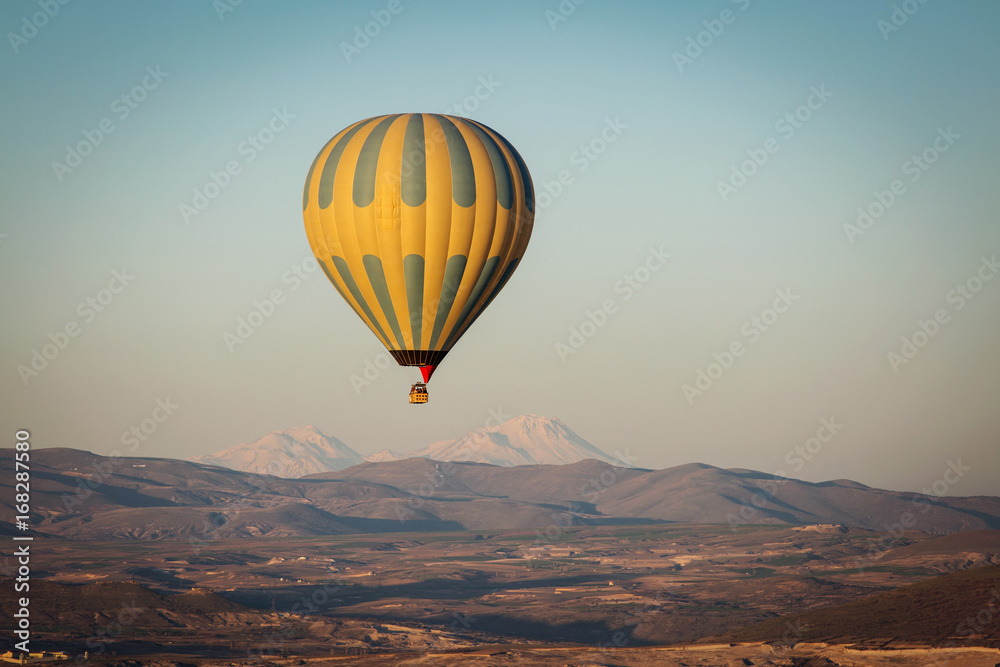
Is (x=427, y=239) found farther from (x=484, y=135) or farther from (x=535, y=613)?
(x=535, y=613)

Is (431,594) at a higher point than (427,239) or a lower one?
lower

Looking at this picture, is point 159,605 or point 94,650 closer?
point 94,650

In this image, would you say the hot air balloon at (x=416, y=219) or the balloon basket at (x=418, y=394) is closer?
the balloon basket at (x=418, y=394)

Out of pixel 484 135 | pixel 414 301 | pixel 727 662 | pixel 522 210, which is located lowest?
pixel 727 662

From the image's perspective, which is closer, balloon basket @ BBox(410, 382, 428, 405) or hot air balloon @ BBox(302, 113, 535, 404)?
balloon basket @ BBox(410, 382, 428, 405)

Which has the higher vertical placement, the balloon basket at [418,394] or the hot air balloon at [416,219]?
the hot air balloon at [416,219]

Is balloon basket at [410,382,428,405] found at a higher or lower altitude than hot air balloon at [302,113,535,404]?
lower

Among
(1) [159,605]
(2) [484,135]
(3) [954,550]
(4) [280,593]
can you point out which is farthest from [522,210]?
(3) [954,550]

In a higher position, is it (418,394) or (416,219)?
(416,219)
